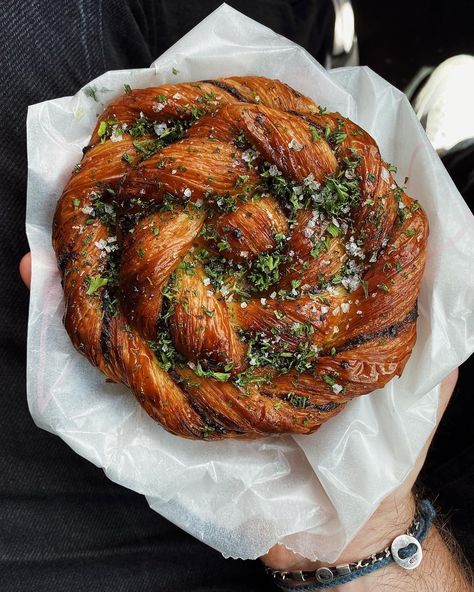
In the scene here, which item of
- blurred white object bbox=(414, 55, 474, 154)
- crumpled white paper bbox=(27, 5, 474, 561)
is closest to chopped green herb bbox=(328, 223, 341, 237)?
crumpled white paper bbox=(27, 5, 474, 561)

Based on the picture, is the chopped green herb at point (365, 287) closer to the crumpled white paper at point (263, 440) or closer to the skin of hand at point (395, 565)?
the crumpled white paper at point (263, 440)

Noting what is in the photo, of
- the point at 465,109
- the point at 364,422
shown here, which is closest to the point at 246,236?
the point at 364,422

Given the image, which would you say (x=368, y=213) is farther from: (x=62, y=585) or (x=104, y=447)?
(x=62, y=585)

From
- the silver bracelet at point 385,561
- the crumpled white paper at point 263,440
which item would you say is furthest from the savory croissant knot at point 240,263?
the silver bracelet at point 385,561

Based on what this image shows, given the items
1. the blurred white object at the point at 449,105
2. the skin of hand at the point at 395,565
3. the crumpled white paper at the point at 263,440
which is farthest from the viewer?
the blurred white object at the point at 449,105

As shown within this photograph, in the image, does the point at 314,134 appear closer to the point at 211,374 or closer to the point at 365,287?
the point at 365,287
